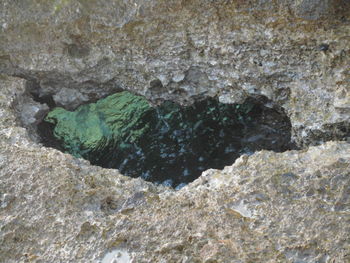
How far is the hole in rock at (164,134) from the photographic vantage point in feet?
12.4

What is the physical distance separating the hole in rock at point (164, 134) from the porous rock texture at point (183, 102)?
249 mm

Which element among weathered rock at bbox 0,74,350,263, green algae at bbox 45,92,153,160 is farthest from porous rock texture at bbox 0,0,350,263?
green algae at bbox 45,92,153,160

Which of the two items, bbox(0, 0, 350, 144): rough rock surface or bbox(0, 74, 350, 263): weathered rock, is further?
bbox(0, 0, 350, 144): rough rock surface

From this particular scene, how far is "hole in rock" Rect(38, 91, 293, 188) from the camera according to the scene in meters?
3.77

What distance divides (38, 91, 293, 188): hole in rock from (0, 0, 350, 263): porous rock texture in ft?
0.82

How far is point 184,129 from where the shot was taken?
4.01 metres

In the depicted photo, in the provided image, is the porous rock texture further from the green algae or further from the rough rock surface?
the green algae

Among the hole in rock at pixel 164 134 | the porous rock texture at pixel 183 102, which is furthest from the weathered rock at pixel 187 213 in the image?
the hole in rock at pixel 164 134

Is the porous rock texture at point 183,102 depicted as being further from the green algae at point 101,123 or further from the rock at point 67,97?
the green algae at point 101,123

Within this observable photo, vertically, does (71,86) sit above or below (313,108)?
below

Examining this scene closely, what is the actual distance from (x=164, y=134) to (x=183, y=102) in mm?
398

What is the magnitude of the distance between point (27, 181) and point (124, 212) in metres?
0.64

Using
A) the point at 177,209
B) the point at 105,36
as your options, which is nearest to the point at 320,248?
the point at 177,209

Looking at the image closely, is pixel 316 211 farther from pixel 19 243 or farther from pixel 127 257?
pixel 19 243
